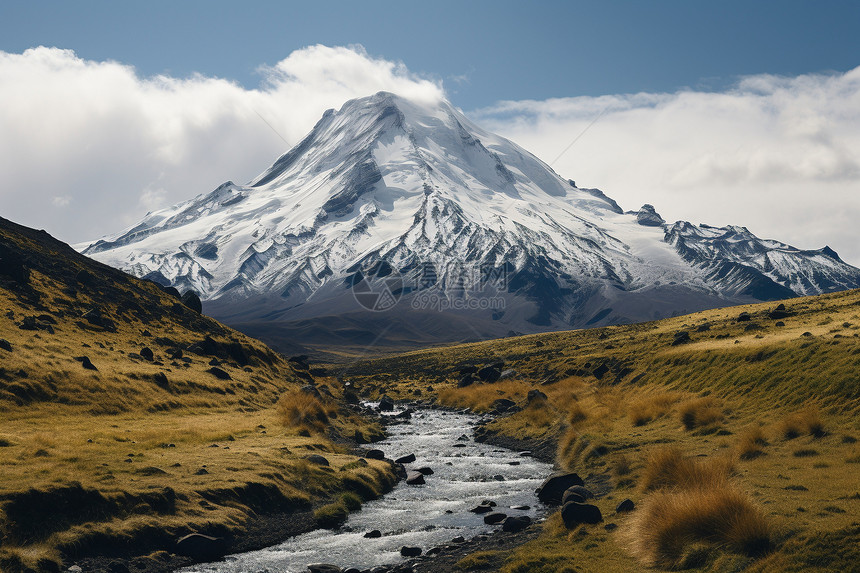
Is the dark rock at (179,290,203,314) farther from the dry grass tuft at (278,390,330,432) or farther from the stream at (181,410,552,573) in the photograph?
the stream at (181,410,552,573)

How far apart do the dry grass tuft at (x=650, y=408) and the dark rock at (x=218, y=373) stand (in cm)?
3948

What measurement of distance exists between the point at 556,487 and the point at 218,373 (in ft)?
141

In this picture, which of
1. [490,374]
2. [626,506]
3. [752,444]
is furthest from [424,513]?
[490,374]

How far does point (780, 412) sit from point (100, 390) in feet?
136

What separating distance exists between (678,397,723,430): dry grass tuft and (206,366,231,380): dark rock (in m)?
43.6

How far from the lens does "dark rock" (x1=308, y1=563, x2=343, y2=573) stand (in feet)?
64.5

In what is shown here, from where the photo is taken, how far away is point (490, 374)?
79000 millimetres

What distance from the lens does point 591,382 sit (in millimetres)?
56500

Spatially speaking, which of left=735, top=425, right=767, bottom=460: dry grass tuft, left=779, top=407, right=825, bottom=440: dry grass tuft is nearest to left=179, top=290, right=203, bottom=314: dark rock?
left=735, top=425, right=767, bottom=460: dry grass tuft

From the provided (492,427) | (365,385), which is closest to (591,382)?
(492,427)

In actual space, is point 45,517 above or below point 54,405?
below

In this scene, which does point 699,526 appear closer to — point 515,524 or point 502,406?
point 515,524

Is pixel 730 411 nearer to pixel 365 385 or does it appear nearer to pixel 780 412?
pixel 780 412

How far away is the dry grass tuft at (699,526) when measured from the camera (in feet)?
47.8
